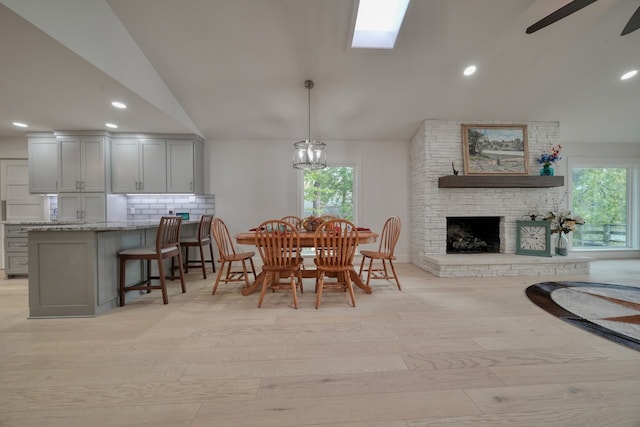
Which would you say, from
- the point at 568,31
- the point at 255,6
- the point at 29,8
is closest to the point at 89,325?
the point at 29,8

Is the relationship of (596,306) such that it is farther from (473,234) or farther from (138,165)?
(138,165)

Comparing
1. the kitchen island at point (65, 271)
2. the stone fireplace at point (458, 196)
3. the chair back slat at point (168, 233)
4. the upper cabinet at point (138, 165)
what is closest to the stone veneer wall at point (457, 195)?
the stone fireplace at point (458, 196)

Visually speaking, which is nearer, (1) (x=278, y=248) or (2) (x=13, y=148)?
(1) (x=278, y=248)

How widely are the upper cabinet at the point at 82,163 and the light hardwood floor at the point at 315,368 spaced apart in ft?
6.80

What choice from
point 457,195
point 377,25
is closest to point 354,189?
point 457,195

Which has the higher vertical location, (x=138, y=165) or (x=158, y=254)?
(x=138, y=165)

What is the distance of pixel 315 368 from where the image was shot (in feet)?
4.73

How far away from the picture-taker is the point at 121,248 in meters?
2.52

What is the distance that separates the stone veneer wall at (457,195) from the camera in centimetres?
396

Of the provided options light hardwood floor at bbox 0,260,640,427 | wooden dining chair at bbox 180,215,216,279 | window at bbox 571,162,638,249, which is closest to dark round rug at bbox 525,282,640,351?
light hardwood floor at bbox 0,260,640,427

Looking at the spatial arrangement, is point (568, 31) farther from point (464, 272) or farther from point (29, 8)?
point (29, 8)

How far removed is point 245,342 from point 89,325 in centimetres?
143

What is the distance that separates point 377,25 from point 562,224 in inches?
159

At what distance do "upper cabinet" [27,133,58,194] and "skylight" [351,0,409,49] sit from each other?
476 cm
